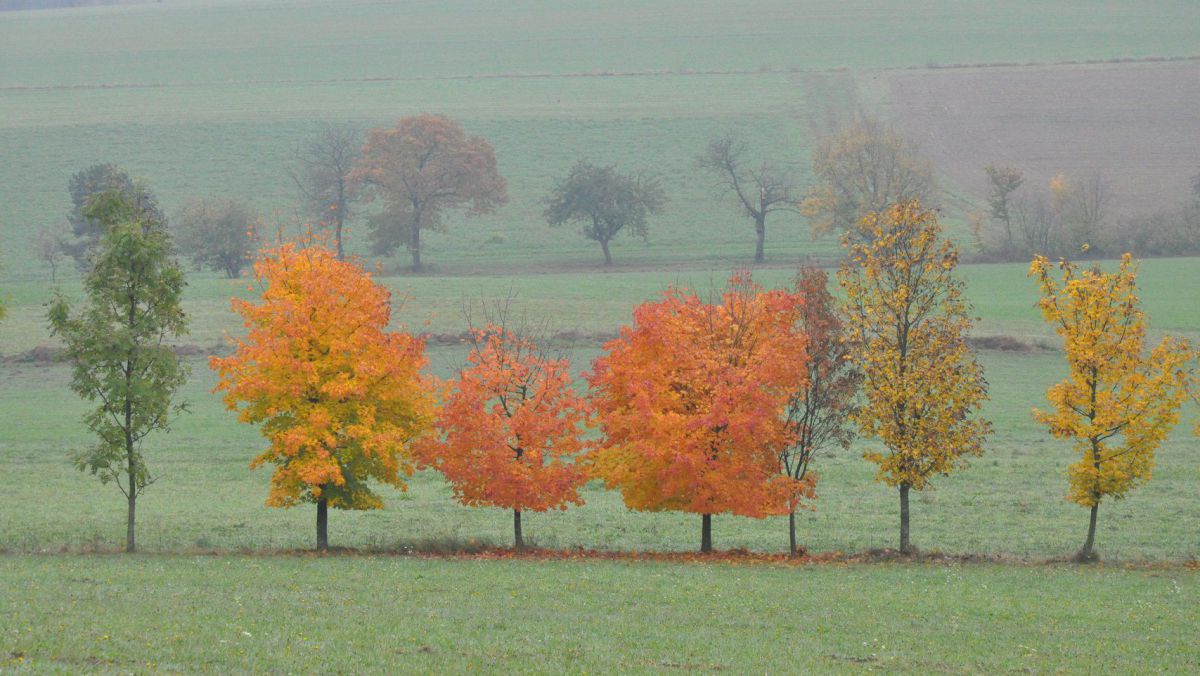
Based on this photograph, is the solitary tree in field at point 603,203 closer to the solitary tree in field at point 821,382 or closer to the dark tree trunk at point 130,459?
the solitary tree in field at point 821,382

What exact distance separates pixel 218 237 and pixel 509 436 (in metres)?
67.1

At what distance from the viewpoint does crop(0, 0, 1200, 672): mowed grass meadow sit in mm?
20188

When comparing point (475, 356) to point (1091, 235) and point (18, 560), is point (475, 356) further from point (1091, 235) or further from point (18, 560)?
point (1091, 235)

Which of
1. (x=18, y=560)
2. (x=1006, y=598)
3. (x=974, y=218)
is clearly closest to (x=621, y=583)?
(x=1006, y=598)

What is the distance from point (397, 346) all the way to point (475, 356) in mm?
2280

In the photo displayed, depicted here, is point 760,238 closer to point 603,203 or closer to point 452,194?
point 603,203

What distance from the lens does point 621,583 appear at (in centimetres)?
2698

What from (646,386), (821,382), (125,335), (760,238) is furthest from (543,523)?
(760,238)

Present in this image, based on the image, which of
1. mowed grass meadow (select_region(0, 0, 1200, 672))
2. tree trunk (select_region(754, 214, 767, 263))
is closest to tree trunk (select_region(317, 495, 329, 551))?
mowed grass meadow (select_region(0, 0, 1200, 672))

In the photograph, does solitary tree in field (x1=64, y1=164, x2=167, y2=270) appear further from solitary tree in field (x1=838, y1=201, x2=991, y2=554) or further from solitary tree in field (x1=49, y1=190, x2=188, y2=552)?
solitary tree in field (x1=838, y1=201, x2=991, y2=554)

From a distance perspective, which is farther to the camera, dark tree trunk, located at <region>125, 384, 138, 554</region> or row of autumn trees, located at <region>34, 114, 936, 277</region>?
row of autumn trees, located at <region>34, 114, 936, 277</region>

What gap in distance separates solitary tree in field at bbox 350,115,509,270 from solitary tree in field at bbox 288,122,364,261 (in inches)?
138

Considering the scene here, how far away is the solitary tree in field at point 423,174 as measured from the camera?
4038 inches

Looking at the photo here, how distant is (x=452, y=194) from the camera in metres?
105
